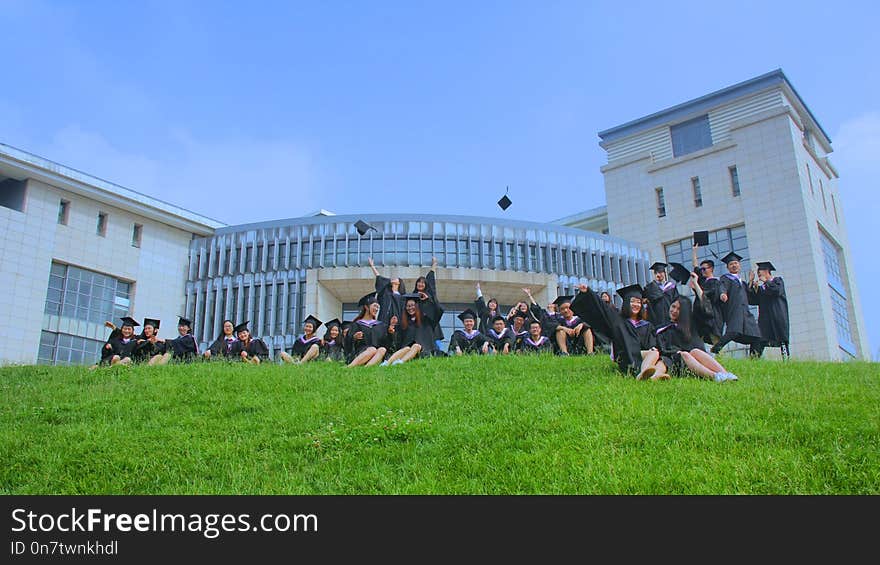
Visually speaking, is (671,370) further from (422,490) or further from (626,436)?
(422,490)

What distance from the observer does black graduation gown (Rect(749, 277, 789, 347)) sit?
13531 millimetres

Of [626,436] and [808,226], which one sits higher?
[808,226]

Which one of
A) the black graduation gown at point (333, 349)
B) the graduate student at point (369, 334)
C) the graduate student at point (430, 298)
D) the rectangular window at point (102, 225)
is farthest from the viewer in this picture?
the rectangular window at point (102, 225)

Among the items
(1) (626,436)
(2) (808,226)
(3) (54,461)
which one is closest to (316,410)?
(3) (54,461)

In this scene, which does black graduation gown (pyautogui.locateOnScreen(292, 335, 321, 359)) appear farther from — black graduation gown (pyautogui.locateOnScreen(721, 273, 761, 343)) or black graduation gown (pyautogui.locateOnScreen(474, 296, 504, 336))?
black graduation gown (pyautogui.locateOnScreen(721, 273, 761, 343))

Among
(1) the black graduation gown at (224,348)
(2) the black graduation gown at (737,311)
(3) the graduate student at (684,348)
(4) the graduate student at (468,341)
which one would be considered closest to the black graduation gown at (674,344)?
(3) the graduate student at (684,348)

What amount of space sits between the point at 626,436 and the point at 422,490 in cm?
186

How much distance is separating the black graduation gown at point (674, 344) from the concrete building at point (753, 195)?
28.1 metres

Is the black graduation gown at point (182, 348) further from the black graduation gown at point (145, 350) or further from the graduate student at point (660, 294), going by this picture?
the graduate student at point (660, 294)

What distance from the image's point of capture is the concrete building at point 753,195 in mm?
36500

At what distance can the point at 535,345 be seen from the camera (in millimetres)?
14609

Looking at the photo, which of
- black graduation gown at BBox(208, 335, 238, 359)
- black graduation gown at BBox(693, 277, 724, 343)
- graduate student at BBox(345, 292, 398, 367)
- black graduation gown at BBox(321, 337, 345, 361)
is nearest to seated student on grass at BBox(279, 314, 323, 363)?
black graduation gown at BBox(321, 337, 345, 361)

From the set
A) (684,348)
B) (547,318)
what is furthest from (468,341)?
(684,348)
